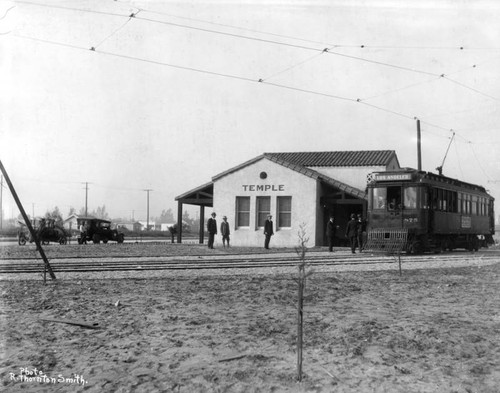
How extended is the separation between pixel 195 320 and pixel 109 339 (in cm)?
104

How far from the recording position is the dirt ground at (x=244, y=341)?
4168 millimetres

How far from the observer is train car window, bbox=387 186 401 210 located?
1955 cm

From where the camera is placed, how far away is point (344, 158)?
105 feet

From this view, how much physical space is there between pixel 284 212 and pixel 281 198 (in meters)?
0.76

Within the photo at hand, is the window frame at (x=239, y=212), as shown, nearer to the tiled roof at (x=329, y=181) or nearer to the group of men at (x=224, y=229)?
the tiled roof at (x=329, y=181)

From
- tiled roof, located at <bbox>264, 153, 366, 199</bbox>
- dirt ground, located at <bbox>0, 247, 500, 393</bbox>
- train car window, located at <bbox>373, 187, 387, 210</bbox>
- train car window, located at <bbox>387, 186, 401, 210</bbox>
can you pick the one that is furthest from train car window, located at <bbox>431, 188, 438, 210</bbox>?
dirt ground, located at <bbox>0, 247, 500, 393</bbox>

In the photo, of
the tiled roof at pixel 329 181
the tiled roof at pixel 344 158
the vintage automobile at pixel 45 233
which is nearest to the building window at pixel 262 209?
the tiled roof at pixel 329 181

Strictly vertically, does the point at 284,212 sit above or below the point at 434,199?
below

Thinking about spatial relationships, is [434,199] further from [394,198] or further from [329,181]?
[329,181]

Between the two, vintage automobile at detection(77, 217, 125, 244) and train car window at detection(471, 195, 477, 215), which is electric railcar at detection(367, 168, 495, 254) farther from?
vintage automobile at detection(77, 217, 125, 244)

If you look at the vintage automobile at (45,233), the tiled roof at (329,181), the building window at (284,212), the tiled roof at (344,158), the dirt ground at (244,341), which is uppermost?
the tiled roof at (344,158)

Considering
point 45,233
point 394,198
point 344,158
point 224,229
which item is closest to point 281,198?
point 224,229

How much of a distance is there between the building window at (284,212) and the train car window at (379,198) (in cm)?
757

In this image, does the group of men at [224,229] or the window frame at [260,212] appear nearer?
the group of men at [224,229]
